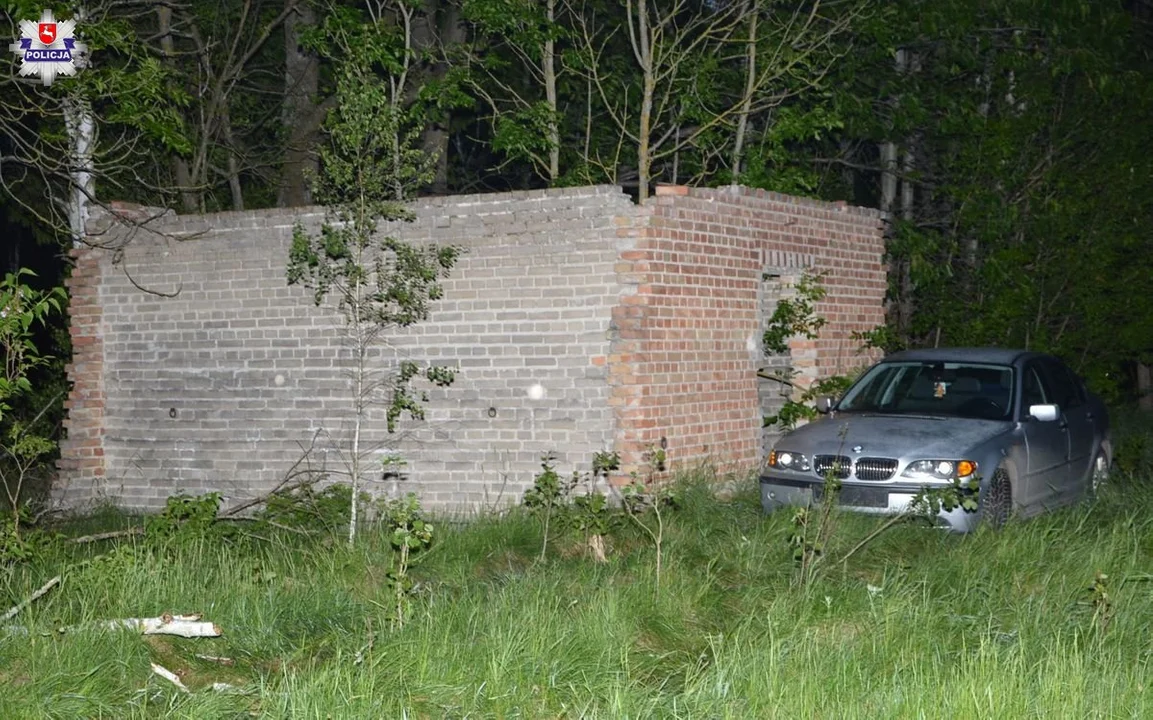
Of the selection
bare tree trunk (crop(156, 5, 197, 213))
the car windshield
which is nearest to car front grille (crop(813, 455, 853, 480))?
the car windshield

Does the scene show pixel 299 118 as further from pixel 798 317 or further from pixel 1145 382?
pixel 1145 382

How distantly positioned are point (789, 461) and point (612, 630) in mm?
3742

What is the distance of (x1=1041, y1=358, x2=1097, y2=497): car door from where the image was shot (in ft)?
40.4

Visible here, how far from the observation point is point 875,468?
413 inches

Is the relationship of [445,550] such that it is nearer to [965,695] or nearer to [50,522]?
[965,695]

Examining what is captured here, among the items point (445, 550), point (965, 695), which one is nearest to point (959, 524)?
point (445, 550)

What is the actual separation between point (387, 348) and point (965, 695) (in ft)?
26.5

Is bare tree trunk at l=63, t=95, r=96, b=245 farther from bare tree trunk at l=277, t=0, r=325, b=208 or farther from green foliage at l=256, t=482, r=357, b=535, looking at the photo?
bare tree trunk at l=277, t=0, r=325, b=208

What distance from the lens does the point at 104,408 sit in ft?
48.8

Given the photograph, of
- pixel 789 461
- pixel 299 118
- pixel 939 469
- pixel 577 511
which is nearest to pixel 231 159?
pixel 299 118

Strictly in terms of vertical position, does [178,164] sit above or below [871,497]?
above

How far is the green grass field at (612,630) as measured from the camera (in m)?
6.45

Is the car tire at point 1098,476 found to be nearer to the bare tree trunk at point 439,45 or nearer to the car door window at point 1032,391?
the car door window at point 1032,391

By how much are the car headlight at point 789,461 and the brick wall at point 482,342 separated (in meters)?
1.59
